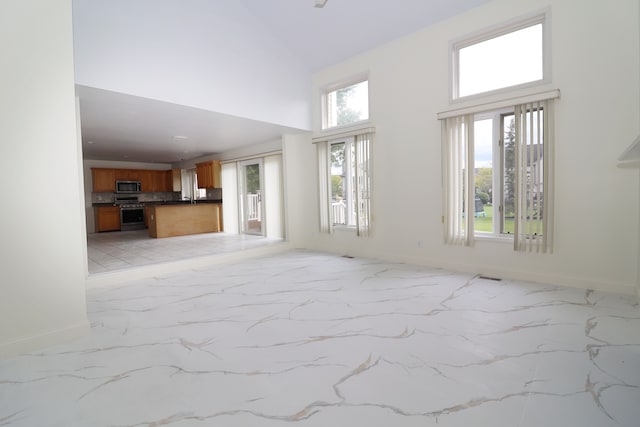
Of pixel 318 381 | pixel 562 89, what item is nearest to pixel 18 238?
pixel 318 381

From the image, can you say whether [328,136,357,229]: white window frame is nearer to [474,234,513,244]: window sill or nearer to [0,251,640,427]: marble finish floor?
[474,234,513,244]: window sill

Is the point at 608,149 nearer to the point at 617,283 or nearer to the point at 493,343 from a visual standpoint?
the point at 617,283

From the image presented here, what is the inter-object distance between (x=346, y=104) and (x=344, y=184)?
1.36 m

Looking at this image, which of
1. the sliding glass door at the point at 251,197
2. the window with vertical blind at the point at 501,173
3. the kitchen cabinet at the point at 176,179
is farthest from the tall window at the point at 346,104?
the kitchen cabinet at the point at 176,179

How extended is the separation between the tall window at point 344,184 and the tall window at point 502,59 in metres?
1.59

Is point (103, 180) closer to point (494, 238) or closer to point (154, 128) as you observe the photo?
point (154, 128)

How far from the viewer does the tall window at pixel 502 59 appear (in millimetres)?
3361

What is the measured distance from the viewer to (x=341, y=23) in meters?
4.32

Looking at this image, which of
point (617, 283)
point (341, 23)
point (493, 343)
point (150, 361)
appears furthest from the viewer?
point (341, 23)

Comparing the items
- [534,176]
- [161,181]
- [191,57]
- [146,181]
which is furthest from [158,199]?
[534,176]

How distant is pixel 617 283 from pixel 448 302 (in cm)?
171

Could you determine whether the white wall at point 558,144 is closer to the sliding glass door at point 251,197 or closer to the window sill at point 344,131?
the window sill at point 344,131

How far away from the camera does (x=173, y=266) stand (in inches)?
168

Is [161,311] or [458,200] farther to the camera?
[458,200]
